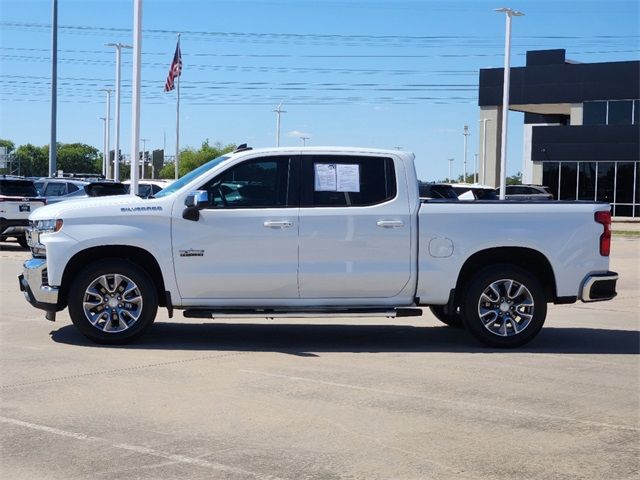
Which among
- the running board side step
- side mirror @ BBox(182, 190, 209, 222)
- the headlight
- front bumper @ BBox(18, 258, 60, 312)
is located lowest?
the running board side step

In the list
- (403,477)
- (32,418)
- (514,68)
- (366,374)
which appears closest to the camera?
(403,477)

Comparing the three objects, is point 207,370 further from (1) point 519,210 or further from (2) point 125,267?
(1) point 519,210

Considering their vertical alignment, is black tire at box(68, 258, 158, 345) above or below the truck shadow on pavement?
above

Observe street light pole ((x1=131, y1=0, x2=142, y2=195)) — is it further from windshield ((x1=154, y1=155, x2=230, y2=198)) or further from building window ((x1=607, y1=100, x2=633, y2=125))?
building window ((x1=607, y1=100, x2=633, y2=125))

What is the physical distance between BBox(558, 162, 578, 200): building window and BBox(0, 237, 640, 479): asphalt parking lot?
48.1m

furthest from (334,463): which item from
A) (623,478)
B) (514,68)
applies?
(514,68)

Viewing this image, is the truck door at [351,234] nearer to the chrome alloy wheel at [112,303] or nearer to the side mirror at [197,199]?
the side mirror at [197,199]

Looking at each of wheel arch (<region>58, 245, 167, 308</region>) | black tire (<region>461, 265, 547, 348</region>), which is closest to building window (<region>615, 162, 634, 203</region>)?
black tire (<region>461, 265, 547, 348</region>)

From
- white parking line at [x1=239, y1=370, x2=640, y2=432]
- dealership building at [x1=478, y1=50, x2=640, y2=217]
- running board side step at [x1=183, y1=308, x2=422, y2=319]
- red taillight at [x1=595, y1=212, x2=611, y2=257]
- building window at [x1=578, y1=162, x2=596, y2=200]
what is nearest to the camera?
white parking line at [x1=239, y1=370, x2=640, y2=432]

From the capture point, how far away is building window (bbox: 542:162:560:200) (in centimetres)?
5894

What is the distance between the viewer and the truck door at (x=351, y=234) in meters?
10.1

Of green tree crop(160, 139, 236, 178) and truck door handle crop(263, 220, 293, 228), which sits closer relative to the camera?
truck door handle crop(263, 220, 293, 228)

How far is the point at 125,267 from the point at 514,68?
2097 inches

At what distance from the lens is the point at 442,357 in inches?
390
